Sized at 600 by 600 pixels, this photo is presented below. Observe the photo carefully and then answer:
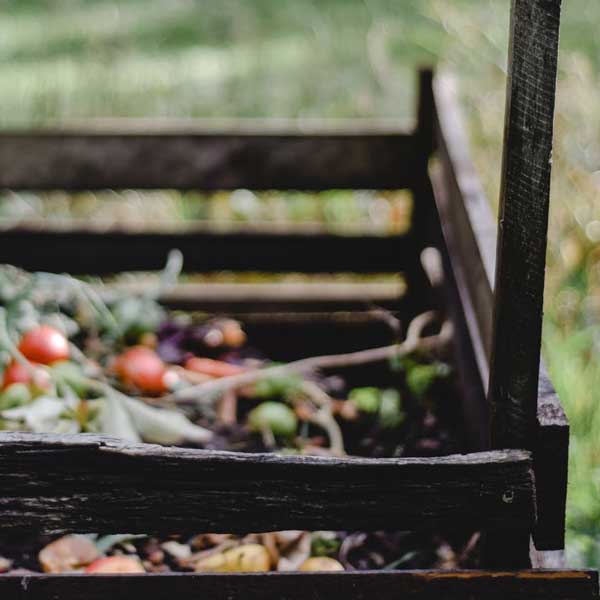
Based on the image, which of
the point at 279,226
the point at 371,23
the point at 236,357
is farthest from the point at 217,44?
the point at 236,357

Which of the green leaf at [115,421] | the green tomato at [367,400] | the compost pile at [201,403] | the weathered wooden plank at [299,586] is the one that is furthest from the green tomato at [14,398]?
the green tomato at [367,400]

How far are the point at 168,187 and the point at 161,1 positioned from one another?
187 inches

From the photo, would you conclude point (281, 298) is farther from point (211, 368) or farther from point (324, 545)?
point (324, 545)

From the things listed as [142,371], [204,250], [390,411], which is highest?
[204,250]

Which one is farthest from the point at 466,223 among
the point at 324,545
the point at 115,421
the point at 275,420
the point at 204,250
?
the point at 204,250

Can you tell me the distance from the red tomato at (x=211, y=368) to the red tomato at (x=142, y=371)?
15 centimetres

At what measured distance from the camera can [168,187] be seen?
289 centimetres

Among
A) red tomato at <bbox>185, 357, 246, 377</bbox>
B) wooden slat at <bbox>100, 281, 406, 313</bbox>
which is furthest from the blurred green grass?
red tomato at <bbox>185, 357, 246, 377</bbox>

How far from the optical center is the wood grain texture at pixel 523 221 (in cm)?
125

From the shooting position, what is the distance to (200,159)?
2863mm

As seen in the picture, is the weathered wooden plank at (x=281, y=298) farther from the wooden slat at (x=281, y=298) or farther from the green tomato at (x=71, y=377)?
the green tomato at (x=71, y=377)

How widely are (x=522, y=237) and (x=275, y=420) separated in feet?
3.64

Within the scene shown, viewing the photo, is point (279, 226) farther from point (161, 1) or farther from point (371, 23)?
point (161, 1)

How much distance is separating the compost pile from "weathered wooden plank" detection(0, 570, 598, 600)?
10.3 inches
